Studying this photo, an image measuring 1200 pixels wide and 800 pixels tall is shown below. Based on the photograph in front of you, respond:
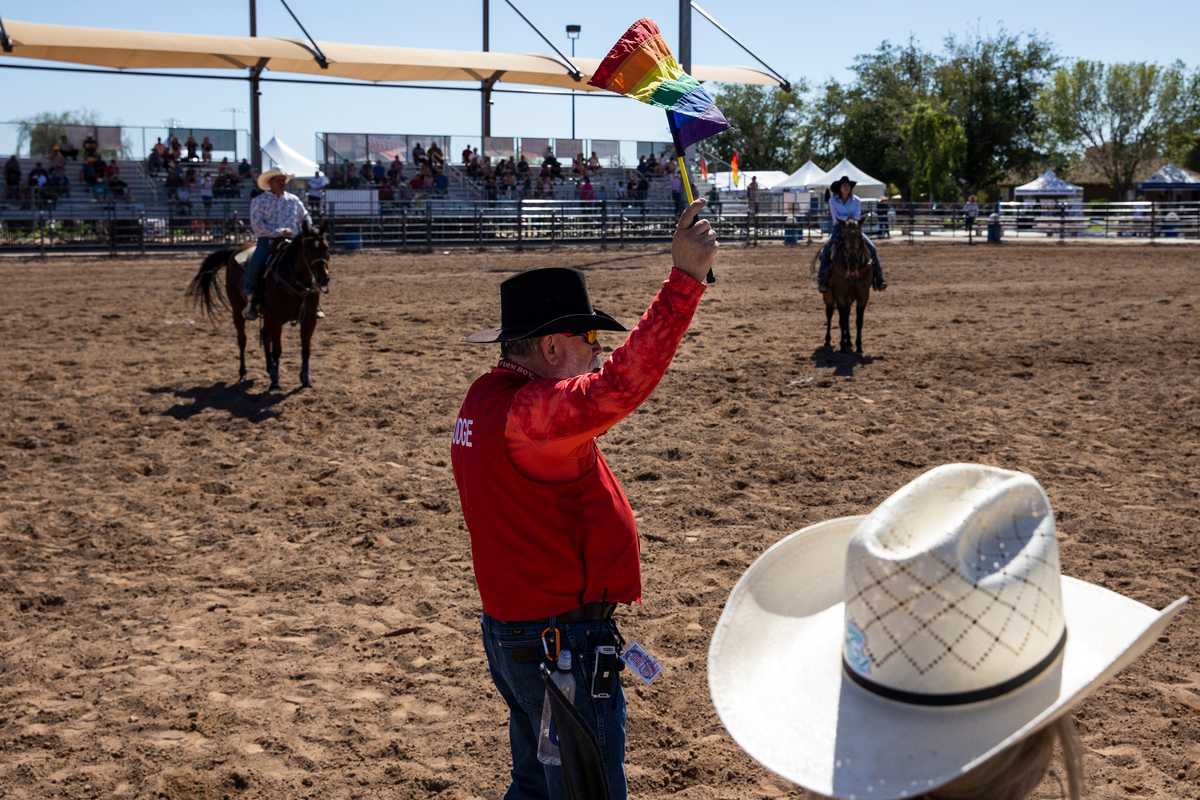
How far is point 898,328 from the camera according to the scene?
1495 centimetres

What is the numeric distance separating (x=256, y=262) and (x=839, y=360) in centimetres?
615

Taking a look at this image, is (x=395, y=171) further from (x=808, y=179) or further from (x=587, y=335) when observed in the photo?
(x=587, y=335)

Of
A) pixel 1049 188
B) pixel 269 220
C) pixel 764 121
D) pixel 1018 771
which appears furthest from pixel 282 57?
pixel 764 121

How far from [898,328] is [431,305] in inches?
269

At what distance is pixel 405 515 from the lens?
288 inches

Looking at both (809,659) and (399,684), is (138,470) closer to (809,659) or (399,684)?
(399,684)

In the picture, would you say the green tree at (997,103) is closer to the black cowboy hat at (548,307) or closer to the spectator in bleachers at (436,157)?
the spectator in bleachers at (436,157)

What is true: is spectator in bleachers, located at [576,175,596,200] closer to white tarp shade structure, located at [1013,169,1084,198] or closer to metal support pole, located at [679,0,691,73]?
metal support pole, located at [679,0,691,73]

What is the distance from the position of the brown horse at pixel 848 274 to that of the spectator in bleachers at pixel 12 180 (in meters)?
23.3

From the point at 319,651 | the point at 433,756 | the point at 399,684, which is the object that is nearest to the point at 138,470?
the point at 319,651

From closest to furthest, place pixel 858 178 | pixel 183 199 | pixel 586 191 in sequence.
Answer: pixel 183 199 → pixel 586 191 → pixel 858 178

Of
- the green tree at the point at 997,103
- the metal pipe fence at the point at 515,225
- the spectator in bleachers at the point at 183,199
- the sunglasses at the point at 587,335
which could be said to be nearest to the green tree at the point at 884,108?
the green tree at the point at 997,103

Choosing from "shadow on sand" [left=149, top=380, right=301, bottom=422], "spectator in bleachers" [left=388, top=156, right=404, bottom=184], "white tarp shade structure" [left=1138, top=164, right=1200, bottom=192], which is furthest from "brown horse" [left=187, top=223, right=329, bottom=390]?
"white tarp shade structure" [left=1138, top=164, right=1200, bottom=192]

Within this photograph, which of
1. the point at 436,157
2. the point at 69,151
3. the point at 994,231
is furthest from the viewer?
the point at 436,157
